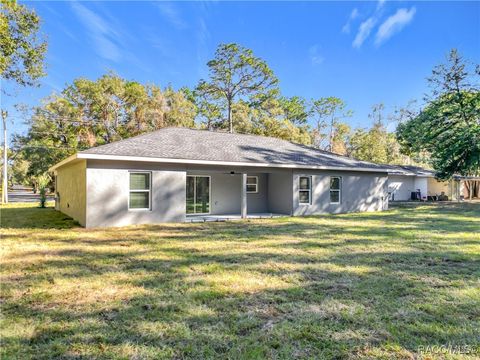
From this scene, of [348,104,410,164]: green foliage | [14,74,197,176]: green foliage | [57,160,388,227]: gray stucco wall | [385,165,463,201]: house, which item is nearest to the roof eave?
[57,160,388,227]: gray stucco wall

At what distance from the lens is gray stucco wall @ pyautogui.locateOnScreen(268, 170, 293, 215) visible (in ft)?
45.2

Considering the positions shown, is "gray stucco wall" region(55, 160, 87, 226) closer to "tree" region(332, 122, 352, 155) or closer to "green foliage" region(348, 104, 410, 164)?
"tree" region(332, 122, 352, 155)

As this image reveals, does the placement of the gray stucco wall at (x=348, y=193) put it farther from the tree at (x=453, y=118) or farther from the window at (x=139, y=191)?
the window at (x=139, y=191)

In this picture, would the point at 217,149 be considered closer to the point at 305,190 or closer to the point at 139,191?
the point at 139,191

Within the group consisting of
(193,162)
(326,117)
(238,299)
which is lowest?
(238,299)

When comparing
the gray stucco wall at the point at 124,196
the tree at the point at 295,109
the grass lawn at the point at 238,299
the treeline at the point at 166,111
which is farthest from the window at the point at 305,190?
the tree at the point at 295,109

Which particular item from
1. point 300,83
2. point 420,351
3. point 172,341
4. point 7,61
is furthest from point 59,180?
point 300,83

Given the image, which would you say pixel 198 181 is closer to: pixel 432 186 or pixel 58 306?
pixel 58 306

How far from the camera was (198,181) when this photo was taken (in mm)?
13242

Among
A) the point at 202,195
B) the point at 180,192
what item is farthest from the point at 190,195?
the point at 180,192

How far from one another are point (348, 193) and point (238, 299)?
12531mm

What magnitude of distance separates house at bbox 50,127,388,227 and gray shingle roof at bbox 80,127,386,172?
36mm

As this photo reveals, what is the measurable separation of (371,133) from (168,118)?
2516 cm

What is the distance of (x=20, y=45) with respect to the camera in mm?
10984
